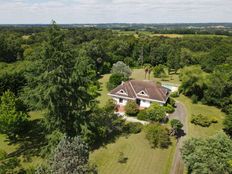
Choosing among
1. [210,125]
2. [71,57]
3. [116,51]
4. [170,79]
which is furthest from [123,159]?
[116,51]

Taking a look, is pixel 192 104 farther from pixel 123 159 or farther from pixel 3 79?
pixel 3 79

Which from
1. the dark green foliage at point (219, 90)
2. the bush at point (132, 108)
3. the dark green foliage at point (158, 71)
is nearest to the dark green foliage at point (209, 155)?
the bush at point (132, 108)

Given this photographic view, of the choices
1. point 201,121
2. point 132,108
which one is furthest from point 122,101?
point 201,121

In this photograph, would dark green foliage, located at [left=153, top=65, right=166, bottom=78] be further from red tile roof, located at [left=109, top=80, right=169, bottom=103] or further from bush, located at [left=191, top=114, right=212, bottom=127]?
bush, located at [left=191, top=114, right=212, bottom=127]

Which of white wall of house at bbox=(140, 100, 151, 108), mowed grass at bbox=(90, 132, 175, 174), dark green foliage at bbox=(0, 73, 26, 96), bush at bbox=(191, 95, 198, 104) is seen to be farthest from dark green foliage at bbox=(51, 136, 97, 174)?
bush at bbox=(191, 95, 198, 104)

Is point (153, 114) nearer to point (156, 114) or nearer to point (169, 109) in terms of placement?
point (156, 114)

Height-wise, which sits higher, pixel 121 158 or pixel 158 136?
pixel 158 136
